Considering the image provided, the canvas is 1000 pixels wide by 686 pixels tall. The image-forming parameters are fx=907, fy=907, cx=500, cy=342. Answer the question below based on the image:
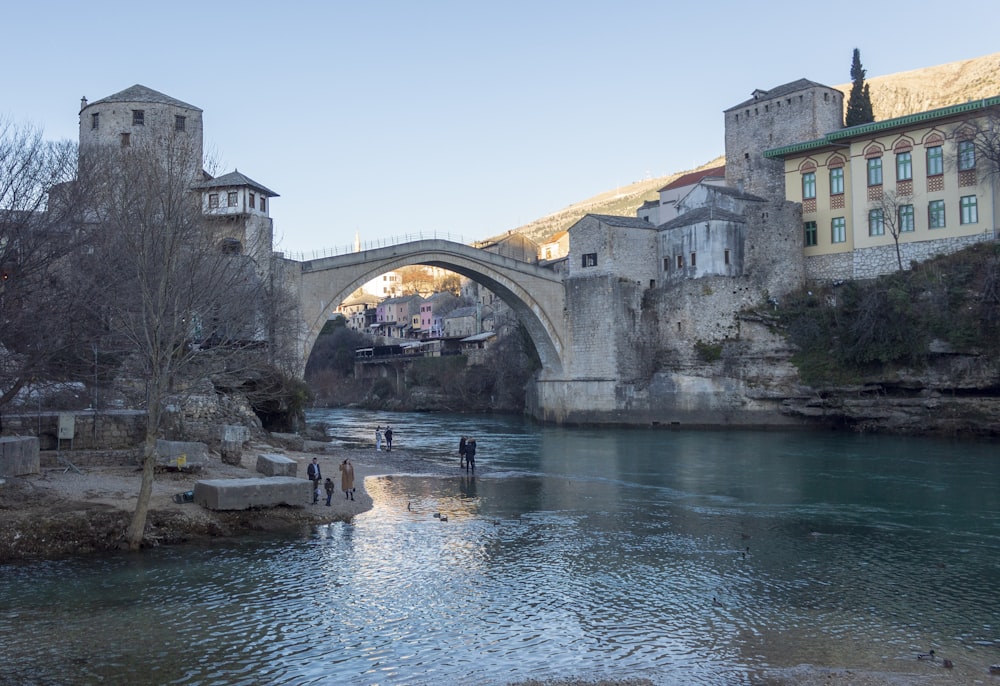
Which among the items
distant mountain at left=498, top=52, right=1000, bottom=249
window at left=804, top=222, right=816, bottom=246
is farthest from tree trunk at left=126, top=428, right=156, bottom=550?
distant mountain at left=498, top=52, right=1000, bottom=249

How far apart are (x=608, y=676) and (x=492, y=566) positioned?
4722 mm

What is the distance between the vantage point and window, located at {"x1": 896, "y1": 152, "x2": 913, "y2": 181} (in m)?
38.6

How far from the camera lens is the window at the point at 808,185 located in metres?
42.3

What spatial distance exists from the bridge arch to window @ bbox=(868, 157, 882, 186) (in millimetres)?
15326

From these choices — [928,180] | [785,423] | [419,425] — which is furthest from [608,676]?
[419,425]

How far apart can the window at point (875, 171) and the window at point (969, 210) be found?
11.7 ft

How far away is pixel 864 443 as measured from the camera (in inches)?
1271

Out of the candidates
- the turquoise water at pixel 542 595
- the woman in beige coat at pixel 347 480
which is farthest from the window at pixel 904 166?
the woman in beige coat at pixel 347 480

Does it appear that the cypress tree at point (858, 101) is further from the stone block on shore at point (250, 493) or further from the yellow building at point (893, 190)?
the stone block on shore at point (250, 493)

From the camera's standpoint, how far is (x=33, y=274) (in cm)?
1677

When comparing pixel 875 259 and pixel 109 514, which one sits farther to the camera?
pixel 875 259

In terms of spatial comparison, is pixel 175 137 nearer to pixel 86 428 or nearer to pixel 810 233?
pixel 86 428

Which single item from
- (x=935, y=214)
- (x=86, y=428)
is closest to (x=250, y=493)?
(x=86, y=428)

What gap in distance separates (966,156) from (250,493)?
108 ft
